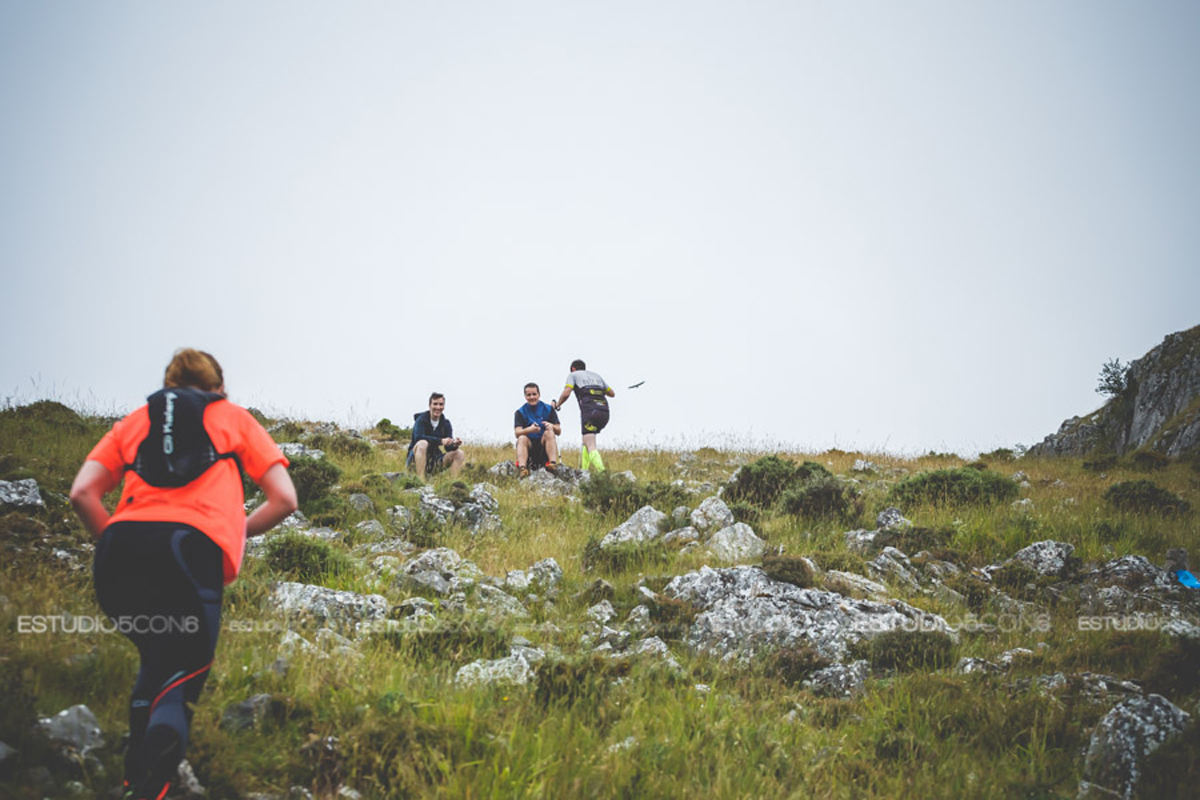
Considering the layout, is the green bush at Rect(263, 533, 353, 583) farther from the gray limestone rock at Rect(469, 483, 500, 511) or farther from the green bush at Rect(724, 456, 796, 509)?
the green bush at Rect(724, 456, 796, 509)

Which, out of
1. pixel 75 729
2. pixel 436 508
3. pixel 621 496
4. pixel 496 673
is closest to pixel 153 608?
pixel 75 729

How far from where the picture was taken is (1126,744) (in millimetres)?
3623

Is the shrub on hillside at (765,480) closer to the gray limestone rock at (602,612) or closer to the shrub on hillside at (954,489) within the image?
the shrub on hillside at (954,489)

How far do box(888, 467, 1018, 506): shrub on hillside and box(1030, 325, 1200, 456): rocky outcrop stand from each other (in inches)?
494

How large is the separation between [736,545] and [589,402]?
20.6ft

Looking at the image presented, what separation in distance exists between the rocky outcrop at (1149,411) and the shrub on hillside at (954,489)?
1254 cm

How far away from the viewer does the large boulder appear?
559cm

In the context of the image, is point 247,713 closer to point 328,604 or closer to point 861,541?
point 328,604

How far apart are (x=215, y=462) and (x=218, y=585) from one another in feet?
1.73

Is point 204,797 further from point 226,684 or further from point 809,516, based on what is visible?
point 809,516

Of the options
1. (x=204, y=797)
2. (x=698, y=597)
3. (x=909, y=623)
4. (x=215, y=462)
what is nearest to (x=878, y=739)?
(x=909, y=623)

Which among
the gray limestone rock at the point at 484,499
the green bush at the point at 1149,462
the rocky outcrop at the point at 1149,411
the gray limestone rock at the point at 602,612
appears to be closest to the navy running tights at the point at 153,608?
the gray limestone rock at the point at 602,612

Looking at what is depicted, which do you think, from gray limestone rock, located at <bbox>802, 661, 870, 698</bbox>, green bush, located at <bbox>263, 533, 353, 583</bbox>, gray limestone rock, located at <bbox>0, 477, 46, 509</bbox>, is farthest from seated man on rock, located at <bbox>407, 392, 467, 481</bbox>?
gray limestone rock, located at <bbox>802, 661, 870, 698</bbox>

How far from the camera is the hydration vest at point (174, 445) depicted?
8.83 feet
